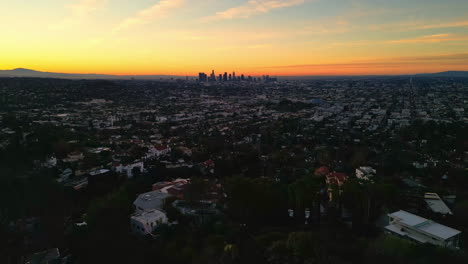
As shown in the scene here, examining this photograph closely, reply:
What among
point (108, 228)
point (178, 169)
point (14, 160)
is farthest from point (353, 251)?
point (14, 160)

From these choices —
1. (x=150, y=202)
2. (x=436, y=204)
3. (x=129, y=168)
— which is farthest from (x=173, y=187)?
(x=436, y=204)

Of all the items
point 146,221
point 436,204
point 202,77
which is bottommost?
point 436,204

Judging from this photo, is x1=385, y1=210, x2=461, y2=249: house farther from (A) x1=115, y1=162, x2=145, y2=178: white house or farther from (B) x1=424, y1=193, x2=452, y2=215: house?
(A) x1=115, y1=162, x2=145, y2=178: white house

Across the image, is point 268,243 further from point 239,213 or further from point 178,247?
point 178,247

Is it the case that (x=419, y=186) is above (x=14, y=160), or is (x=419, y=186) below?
below

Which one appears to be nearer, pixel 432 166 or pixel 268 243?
pixel 268 243

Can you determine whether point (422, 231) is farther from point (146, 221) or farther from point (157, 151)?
point (157, 151)

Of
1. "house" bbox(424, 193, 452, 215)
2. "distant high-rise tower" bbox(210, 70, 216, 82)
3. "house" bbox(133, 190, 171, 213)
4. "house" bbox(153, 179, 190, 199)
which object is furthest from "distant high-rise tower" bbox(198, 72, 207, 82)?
"house" bbox(424, 193, 452, 215)
